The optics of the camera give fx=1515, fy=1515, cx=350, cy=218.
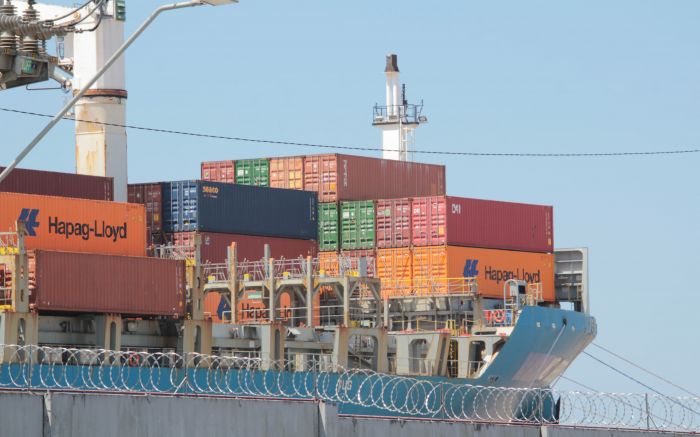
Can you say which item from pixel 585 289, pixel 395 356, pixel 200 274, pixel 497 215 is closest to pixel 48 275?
pixel 200 274

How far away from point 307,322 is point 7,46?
24.4 meters

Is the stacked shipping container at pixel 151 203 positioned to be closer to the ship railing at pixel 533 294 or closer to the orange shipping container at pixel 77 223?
the orange shipping container at pixel 77 223

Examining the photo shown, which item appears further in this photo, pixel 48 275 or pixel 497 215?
pixel 497 215

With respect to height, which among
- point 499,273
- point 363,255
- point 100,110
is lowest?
point 499,273

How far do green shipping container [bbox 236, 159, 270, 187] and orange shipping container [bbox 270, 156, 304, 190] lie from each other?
30cm

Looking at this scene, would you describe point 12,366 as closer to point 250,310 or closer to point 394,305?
point 250,310

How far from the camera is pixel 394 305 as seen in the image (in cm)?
6488

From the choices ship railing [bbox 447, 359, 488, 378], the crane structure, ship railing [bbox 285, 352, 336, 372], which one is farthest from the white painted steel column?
ship railing [bbox 447, 359, 488, 378]

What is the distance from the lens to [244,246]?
59.6 meters

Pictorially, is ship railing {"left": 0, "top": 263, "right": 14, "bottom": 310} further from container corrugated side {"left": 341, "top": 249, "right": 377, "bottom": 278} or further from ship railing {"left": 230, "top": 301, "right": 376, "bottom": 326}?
container corrugated side {"left": 341, "top": 249, "right": 377, "bottom": 278}

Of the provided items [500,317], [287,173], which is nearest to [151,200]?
[287,173]

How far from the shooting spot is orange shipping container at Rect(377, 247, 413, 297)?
64.1 m

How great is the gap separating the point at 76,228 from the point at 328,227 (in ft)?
61.2

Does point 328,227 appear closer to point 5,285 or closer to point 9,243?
point 9,243
